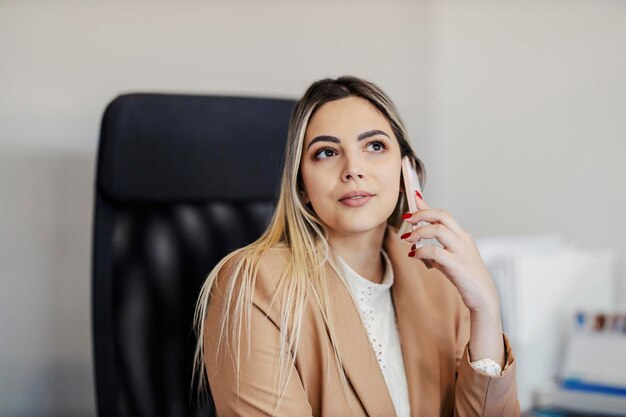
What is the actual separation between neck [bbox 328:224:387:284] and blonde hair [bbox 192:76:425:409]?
0.08 ft

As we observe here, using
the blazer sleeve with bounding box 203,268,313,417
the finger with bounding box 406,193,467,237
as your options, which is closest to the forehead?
the finger with bounding box 406,193,467,237

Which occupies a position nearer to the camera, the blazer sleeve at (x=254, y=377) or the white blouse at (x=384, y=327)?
the blazer sleeve at (x=254, y=377)

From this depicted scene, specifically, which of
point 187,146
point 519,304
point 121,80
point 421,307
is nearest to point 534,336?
point 519,304

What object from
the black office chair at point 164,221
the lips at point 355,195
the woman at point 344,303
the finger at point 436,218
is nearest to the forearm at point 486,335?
the woman at point 344,303

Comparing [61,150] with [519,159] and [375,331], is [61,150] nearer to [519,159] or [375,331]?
[375,331]

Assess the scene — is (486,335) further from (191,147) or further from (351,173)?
(191,147)

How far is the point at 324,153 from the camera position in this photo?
1133 mm

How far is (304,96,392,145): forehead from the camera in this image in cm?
112

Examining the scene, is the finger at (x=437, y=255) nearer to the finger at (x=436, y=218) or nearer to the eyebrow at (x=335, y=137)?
the finger at (x=436, y=218)

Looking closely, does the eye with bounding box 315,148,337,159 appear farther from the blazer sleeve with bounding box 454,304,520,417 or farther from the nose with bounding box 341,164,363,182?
the blazer sleeve with bounding box 454,304,520,417

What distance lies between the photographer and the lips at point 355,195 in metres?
1.10

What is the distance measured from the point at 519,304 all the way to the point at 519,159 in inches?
23.3

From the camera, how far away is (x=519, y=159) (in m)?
2.13

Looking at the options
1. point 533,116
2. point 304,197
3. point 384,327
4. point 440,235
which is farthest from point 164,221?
point 533,116
